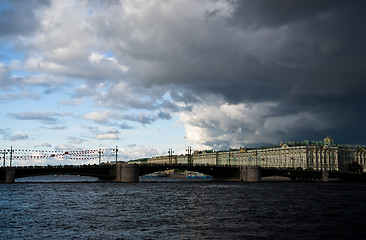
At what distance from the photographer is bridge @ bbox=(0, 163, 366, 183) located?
100062mm

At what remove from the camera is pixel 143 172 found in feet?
384

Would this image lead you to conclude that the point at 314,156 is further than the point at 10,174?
Yes

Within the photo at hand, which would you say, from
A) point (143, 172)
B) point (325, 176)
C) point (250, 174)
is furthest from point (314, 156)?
point (143, 172)

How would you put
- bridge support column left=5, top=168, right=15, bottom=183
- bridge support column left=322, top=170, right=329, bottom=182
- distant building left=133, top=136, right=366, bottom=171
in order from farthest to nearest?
1. distant building left=133, top=136, right=366, bottom=171
2. bridge support column left=322, top=170, right=329, bottom=182
3. bridge support column left=5, top=168, right=15, bottom=183

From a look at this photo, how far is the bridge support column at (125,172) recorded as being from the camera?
4380 inches

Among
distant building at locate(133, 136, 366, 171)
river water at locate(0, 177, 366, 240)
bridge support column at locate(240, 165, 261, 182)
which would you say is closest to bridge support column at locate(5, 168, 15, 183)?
river water at locate(0, 177, 366, 240)

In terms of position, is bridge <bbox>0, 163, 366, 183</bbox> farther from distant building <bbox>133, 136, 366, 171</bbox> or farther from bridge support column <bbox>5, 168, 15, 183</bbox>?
distant building <bbox>133, 136, 366, 171</bbox>

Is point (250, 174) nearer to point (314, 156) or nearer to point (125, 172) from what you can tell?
point (125, 172)

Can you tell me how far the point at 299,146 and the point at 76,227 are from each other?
491 feet

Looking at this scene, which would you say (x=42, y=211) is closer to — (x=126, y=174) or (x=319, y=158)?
(x=126, y=174)

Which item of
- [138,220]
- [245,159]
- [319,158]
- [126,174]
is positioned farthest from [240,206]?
[245,159]

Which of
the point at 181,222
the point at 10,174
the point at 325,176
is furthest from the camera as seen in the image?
the point at 325,176

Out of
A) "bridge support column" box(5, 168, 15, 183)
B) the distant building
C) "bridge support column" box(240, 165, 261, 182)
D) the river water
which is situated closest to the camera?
the river water

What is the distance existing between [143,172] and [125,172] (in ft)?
22.7
